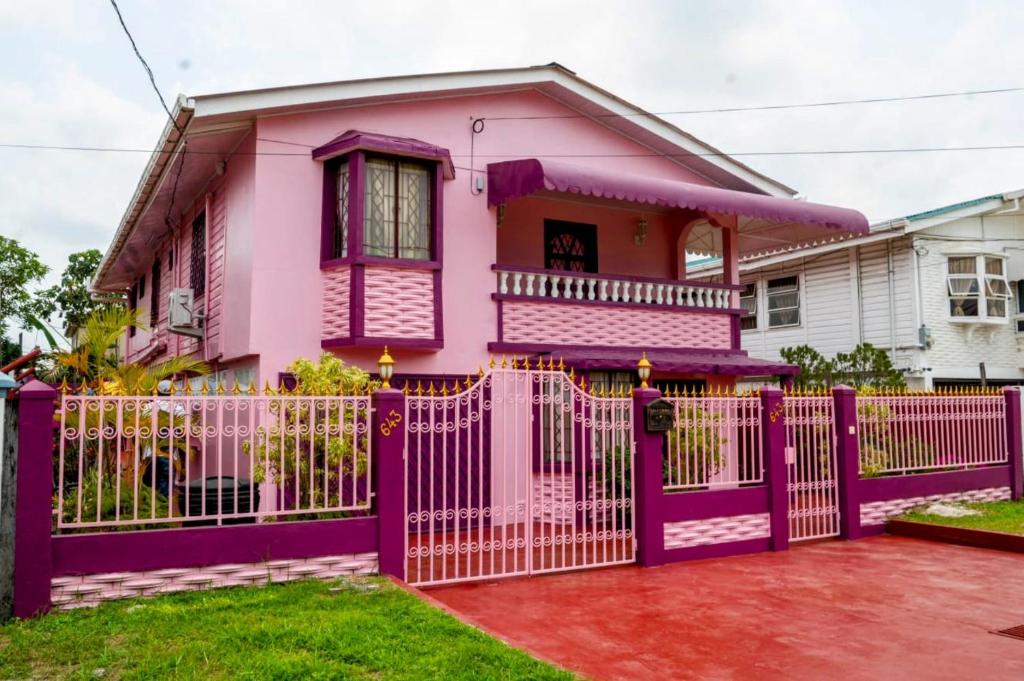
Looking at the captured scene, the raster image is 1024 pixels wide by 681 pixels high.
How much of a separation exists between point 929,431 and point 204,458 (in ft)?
33.2

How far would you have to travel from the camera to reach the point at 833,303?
63.9 feet

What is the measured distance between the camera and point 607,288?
13.2 metres

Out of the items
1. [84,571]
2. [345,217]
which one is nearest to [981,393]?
[345,217]

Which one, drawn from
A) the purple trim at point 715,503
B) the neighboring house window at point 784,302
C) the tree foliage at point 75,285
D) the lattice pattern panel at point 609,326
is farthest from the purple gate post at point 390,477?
the tree foliage at point 75,285

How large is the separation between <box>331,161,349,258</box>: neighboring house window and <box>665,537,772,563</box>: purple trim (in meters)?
5.72

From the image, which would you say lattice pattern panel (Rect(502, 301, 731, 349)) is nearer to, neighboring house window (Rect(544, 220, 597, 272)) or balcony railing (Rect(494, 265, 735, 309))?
balcony railing (Rect(494, 265, 735, 309))

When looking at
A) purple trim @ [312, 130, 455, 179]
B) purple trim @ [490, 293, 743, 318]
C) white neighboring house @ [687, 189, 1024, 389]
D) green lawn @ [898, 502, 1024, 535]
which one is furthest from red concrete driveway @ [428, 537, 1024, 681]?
white neighboring house @ [687, 189, 1024, 389]

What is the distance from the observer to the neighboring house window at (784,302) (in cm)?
2059

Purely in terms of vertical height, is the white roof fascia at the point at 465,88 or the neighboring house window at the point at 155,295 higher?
the white roof fascia at the point at 465,88

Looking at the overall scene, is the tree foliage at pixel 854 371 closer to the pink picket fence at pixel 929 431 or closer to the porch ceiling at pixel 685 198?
the porch ceiling at pixel 685 198

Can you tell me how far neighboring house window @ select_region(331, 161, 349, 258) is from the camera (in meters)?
10.7

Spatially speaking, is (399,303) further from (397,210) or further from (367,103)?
(367,103)

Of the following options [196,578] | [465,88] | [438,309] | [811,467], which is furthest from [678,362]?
[196,578]

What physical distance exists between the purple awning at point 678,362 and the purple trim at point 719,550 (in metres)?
3.14
